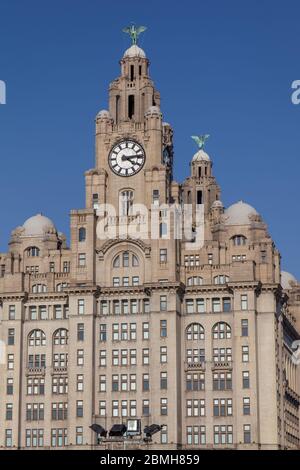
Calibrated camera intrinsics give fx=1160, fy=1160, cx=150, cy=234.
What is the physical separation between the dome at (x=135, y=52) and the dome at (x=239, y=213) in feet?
87.4

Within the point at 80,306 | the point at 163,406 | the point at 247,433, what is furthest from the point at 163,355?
the point at 247,433

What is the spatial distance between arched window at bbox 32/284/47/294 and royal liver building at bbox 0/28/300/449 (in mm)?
142

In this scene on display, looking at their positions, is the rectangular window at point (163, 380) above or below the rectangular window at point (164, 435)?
above

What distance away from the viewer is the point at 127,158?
16725cm

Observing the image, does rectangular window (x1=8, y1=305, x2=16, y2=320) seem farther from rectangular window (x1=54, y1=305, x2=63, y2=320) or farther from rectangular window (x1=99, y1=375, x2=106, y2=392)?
rectangular window (x1=99, y1=375, x2=106, y2=392)

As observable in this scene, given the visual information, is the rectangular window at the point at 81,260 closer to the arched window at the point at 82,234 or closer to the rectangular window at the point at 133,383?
the arched window at the point at 82,234

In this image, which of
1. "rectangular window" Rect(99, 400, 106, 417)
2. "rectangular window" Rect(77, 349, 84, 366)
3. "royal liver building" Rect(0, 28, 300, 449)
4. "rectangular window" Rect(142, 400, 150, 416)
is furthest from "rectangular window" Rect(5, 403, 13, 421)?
"rectangular window" Rect(142, 400, 150, 416)

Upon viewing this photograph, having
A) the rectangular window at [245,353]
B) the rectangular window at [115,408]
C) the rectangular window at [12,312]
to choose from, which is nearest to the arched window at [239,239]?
the rectangular window at [245,353]

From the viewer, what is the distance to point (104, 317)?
160 m

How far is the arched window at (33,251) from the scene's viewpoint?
16812 cm

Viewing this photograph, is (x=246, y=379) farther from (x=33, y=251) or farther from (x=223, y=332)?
(x=33, y=251)
